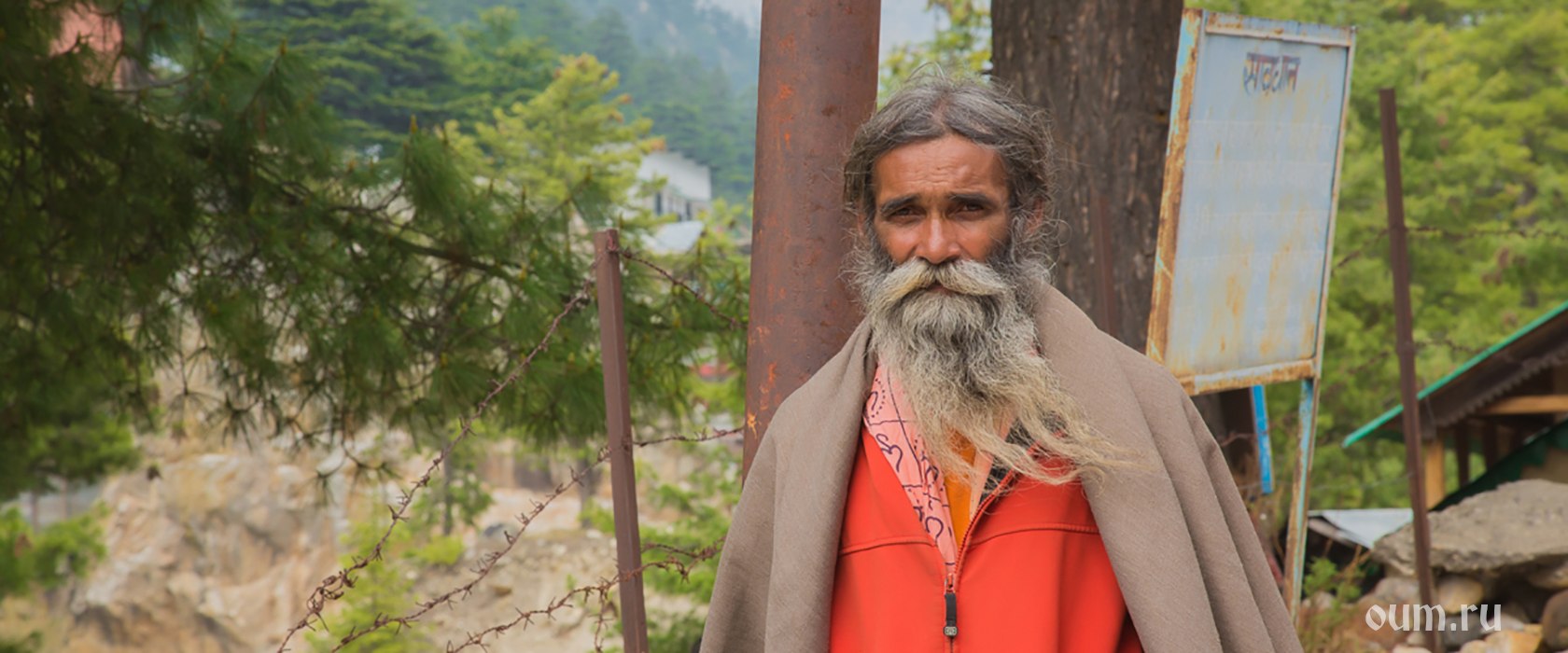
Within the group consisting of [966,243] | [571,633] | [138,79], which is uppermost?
[138,79]

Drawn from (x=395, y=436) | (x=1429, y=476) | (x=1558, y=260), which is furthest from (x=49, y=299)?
(x=395, y=436)

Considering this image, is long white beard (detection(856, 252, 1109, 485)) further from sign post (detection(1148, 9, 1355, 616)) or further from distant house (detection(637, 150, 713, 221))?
distant house (detection(637, 150, 713, 221))

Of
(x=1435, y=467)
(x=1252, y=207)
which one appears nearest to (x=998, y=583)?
(x=1252, y=207)

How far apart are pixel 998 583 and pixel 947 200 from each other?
0.49 m

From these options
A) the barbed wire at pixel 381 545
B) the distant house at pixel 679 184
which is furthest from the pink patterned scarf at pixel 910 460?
the distant house at pixel 679 184

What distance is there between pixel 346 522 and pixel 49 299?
23538 mm

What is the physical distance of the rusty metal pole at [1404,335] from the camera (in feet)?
14.0

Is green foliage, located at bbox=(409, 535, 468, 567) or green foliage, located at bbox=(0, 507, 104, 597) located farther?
green foliage, located at bbox=(409, 535, 468, 567)

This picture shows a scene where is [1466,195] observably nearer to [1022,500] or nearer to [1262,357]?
[1262,357]

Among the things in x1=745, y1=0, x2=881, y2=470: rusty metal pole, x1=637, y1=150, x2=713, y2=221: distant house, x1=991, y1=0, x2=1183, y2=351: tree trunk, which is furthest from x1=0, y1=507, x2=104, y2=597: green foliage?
x1=637, y1=150, x2=713, y2=221: distant house

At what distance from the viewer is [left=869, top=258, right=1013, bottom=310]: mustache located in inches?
72.0

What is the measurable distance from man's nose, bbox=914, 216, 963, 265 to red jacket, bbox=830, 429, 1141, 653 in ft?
0.97

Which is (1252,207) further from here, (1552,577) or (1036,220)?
(1552,577)

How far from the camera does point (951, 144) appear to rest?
1829mm
